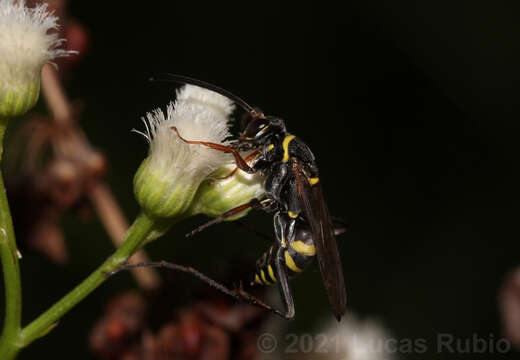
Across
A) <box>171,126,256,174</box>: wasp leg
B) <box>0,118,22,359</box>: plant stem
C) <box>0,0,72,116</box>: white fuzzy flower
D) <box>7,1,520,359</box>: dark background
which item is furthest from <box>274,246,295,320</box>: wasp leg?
<box>7,1,520,359</box>: dark background

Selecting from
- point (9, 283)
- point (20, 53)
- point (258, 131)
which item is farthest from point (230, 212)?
point (20, 53)

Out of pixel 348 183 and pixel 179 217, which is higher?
pixel 179 217

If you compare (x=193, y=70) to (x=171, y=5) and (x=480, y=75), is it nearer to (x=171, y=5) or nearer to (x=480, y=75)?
(x=171, y=5)

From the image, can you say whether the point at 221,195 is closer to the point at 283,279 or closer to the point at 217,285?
the point at 217,285

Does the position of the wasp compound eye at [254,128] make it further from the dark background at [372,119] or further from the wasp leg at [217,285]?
the dark background at [372,119]

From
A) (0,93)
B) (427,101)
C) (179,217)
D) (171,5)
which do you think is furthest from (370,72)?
(0,93)

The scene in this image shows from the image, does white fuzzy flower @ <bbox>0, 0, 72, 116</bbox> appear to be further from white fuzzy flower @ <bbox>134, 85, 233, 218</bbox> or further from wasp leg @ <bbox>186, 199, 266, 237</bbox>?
wasp leg @ <bbox>186, 199, 266, 237</bbox>

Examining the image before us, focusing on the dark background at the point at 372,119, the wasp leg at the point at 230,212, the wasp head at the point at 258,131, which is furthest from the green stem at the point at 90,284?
the dark background at the point at 372,119
